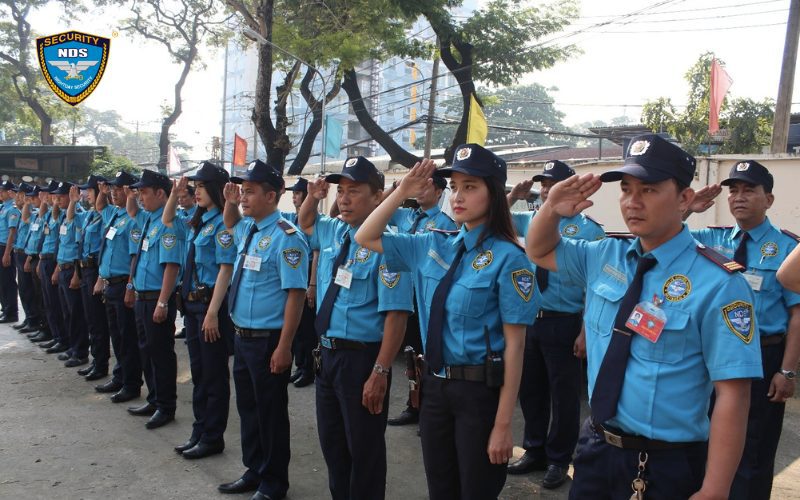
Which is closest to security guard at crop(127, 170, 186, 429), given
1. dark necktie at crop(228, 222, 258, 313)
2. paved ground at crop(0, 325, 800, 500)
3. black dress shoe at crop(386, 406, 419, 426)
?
paved ground at crop(0, 325, 800, 500)

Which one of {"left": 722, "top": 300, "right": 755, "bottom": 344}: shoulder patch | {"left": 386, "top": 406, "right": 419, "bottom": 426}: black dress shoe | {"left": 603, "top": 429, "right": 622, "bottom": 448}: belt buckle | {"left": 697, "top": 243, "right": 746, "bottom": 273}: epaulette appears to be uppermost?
{"left": 697, "top": 243, "right": 746, "bottom": 273}: epaulette

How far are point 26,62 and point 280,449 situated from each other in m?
26.8

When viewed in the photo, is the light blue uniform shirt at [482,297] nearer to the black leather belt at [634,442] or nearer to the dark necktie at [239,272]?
the black leather belt at [634,442]

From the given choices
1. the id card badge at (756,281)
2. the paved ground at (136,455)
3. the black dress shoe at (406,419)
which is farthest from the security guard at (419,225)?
the id card badge at (756,281)

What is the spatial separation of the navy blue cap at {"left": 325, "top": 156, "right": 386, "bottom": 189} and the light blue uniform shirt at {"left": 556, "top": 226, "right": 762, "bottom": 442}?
1691mm

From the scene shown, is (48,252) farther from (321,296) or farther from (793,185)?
(793,185)

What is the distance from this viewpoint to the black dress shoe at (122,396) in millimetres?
6117

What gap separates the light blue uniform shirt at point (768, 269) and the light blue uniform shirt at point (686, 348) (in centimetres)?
185

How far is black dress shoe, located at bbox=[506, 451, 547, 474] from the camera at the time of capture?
4.45m

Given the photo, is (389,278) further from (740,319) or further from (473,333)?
(740,319)

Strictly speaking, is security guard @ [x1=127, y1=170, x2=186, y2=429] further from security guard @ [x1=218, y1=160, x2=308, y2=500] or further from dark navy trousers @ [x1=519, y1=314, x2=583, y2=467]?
dark navy trousers @ [x1=519, y1=314, x2=583, y2=467]

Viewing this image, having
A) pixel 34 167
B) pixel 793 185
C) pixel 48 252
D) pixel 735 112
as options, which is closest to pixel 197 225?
pixel 48 252

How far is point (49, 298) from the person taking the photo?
838 centimetres

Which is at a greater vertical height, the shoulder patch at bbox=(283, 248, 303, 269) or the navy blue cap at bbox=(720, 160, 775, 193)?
the navy blue cap at bbox=(720, 160, 775, 193)
